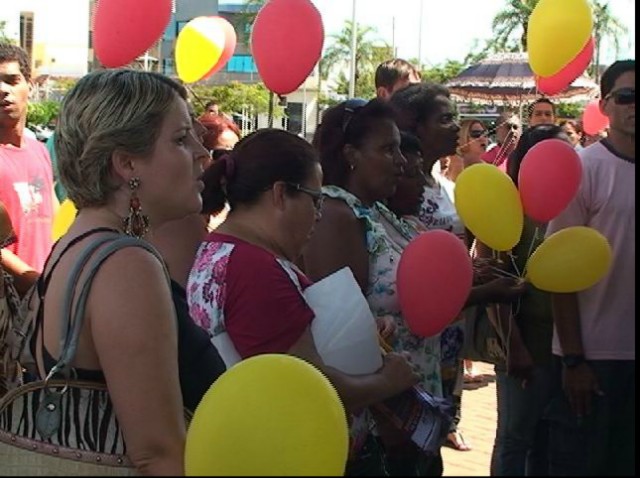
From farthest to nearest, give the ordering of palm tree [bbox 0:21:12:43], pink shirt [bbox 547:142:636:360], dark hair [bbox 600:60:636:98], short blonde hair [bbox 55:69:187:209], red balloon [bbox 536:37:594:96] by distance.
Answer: red balloon [bbox 536:37:594:96]
palm tree [bbox 0:21:12:43]
dark hair [bbox 600:60:636:98]
pink shirt [bbox 547:142:636:360]
short blonde hair [bbox 55:69:187:209]

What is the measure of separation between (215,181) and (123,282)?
0.94 meters

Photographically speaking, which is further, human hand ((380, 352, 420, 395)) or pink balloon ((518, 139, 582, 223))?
pink balloon ((518, 139, 582, 223))

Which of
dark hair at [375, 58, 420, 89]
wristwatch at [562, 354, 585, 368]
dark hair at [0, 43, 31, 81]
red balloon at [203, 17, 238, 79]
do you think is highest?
red balloon at [203, 17, 238, 79]

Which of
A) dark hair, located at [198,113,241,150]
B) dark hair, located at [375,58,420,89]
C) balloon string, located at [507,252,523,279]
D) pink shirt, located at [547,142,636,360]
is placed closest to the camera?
pink shirt, located at [547,142,636,360]

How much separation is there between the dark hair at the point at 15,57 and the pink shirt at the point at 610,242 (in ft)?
7.28

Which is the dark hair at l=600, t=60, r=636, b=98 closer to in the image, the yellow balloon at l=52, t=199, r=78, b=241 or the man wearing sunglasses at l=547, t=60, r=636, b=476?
the man wearing sunglasses at l=547, t=60, r=636, b=476

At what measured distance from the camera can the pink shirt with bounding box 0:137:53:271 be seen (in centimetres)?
362

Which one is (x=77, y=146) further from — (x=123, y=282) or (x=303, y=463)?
(x=303, y=463)

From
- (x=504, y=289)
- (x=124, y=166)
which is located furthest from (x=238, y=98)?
(x=124, y=166)

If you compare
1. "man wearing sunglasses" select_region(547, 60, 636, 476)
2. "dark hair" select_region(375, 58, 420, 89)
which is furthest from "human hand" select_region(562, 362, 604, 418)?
"dark hair" select_region(375, 58, 420, 89)

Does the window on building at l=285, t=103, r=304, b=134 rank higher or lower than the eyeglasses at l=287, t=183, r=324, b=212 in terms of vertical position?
higher

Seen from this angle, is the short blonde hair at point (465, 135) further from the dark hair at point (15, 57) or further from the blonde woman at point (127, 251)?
the blonde woman at point (127, 251)

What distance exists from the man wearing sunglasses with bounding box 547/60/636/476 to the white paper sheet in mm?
1169

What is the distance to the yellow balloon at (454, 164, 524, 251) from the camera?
324cm
